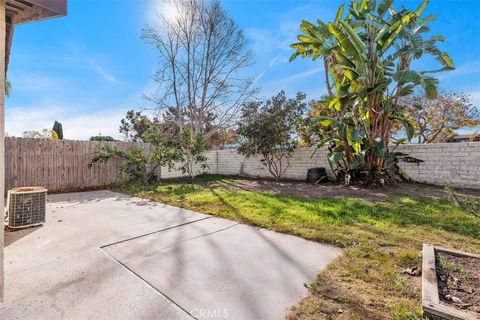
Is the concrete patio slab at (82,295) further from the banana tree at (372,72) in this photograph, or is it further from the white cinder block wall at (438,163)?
the white cinder block wall at (438,163)

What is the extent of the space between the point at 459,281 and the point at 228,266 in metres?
1.95

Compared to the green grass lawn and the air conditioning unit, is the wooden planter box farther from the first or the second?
the air conditioning unit

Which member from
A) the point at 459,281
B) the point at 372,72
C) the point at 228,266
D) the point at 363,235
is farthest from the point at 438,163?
the point at 228,266

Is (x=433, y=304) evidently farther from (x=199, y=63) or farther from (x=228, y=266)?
(x=199, y=63)

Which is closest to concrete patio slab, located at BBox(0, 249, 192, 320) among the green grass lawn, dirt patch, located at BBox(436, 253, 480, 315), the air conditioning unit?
the green grass lawn

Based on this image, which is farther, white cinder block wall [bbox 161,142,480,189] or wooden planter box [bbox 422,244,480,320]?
white cinder block wall [bbox 161,142,480,189]

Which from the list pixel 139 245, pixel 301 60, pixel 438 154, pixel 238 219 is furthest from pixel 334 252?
pixel 301 60

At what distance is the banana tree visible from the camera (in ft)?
19.5

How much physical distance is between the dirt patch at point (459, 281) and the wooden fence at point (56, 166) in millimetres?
9129

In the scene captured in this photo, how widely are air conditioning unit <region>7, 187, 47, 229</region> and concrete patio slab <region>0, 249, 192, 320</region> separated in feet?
5.79

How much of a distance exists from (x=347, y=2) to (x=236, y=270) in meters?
8.37

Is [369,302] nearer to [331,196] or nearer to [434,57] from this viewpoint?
[331,196]

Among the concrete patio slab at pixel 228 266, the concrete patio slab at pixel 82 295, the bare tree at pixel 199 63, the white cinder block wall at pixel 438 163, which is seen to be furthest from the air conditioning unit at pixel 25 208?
the bare tree at pixel 199 63

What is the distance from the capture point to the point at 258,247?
2775 mm
